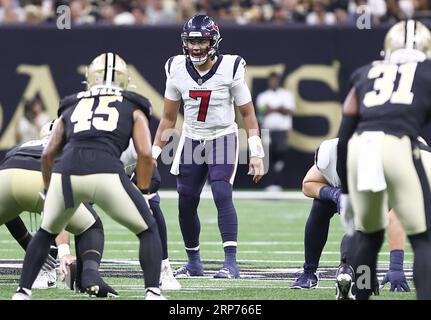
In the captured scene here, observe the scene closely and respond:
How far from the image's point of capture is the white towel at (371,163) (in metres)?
5.75

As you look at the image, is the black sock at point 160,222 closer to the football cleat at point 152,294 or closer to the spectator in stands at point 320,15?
the football cleat at point 152,294

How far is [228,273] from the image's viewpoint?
8.20 metres

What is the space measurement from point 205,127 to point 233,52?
7.32 metres

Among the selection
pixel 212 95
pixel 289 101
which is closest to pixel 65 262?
pixel 212 95

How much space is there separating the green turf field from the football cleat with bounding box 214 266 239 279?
6cm

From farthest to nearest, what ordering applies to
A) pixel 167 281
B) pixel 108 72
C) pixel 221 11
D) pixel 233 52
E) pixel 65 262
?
pixel 221 11
pixel 233 52
pixel 167 281
pixel 65 262
pixel 108 72

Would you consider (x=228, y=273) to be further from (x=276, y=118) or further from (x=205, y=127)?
(x=276, y=118)

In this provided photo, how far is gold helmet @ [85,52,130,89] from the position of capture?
6.56 meters

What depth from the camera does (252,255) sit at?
970 centimetres

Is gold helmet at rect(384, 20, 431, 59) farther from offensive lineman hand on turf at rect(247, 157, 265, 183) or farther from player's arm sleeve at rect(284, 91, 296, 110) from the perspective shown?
player's arm sleeve at rect(284, 91, 296, 110)

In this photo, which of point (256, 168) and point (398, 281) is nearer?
point (398, 281)
